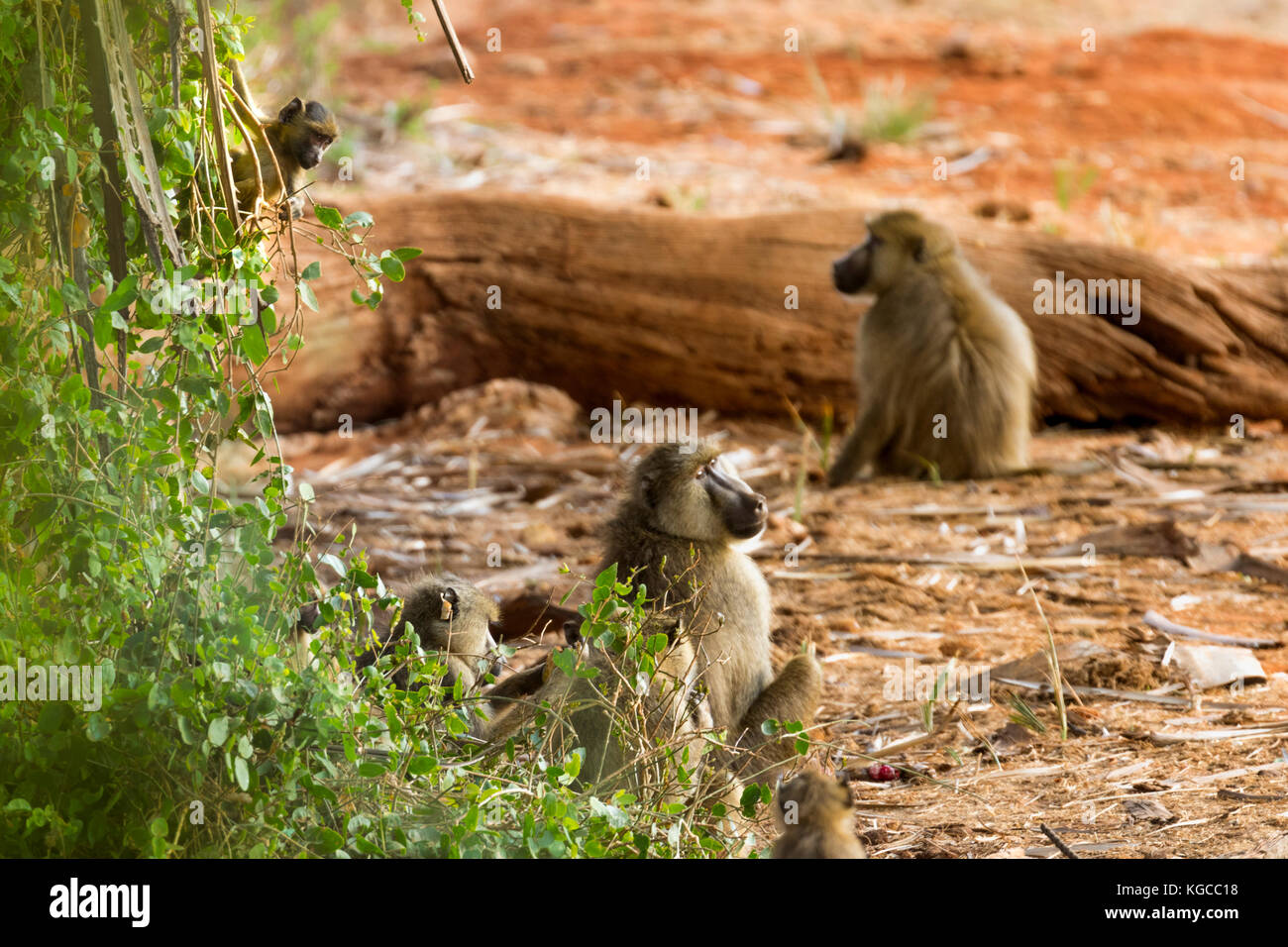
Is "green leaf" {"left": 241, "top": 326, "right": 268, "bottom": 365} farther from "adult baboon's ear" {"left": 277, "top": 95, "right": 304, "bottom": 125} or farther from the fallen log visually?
the fallen log

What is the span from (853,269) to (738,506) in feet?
13.0

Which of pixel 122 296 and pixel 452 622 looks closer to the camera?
pixel 122 296

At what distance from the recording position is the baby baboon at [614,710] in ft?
11.3

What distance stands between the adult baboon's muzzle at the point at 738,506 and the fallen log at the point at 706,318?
4439mm

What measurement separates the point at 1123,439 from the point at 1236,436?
0.66 meters

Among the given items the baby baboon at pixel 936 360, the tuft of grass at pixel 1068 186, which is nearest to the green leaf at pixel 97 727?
the baby baboon at pixel 936 360

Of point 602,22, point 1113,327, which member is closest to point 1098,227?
point 1113,327

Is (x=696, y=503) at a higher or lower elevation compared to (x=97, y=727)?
higher

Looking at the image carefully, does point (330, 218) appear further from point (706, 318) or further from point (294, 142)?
point (706, 318)

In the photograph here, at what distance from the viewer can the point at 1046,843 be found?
367 centimetres

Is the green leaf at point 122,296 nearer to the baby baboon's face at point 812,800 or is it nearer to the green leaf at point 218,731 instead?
the green leaf at point 218,731

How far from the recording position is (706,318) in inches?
341

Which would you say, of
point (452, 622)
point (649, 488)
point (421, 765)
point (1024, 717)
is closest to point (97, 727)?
point (421, 765)

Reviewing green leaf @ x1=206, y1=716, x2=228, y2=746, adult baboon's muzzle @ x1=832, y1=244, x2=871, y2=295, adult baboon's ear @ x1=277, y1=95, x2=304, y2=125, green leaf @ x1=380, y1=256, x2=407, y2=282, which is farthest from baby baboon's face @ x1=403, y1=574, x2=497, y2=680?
adult baboon's muzzle @ x1=832, y1=244, x2=871, y2=295
